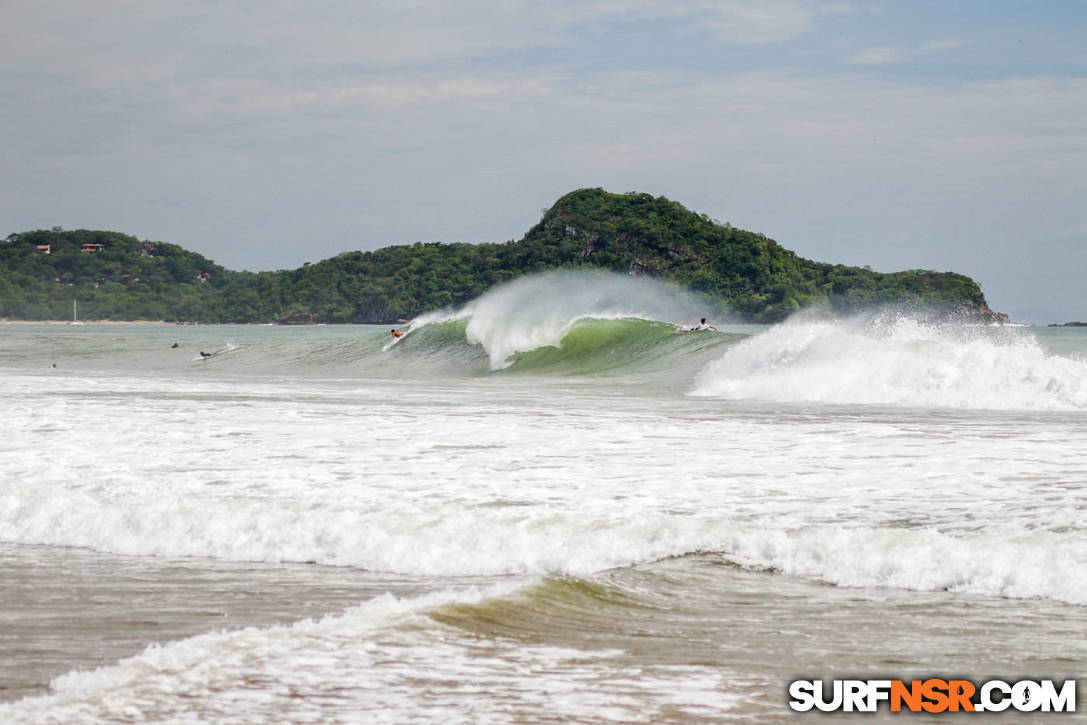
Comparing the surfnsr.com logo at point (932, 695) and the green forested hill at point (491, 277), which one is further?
the green forested hill at point (491, 277)

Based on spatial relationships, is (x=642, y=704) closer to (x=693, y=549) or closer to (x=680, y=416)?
(x=693, y=549)

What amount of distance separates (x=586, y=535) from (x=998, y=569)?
2.29 metres

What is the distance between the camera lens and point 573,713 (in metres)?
3.91

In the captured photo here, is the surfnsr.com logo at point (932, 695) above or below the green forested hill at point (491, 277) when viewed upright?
below

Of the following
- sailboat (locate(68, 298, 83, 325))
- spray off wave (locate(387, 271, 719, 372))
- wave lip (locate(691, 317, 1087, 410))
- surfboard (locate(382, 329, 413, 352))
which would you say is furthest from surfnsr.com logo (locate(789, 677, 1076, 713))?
sailboat (locate(68, 298, 83, 325))

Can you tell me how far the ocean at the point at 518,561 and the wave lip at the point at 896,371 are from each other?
3073 mm

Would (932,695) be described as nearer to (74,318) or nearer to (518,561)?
(518,561)

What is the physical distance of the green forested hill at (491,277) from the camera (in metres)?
115

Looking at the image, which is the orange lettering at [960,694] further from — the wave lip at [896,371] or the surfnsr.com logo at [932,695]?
the wave lip at [896,371]

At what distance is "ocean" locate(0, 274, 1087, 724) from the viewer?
13.9 ft

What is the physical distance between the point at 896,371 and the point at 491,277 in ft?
326

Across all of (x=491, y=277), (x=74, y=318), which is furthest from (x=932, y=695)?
(x=74, y=318)

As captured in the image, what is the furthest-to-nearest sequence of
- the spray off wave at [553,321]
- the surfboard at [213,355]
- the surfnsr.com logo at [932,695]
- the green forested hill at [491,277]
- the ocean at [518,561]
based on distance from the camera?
the green forested hill at [491,277], the surfboard at [213,355], the spray off wave at [553,321], the ocean at [518,561], the surfnsr.com logo at [932,695]

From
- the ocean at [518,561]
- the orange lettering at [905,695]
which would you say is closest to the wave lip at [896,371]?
the ocean at [518,561]
